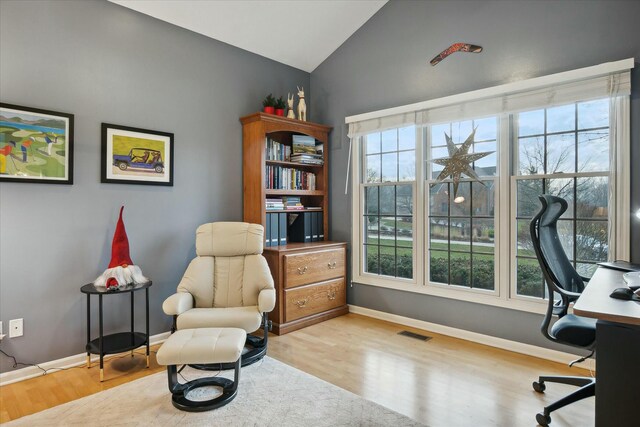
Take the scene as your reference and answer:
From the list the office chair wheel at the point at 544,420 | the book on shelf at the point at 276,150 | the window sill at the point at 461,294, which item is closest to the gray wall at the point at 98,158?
the book on shelf at the point at 276,150

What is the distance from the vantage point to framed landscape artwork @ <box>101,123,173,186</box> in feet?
9.87

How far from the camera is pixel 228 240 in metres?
3.15

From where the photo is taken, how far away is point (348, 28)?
4.12 metres

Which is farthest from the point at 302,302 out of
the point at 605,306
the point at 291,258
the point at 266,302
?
the point at 605,306

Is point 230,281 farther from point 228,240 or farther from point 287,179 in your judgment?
point 287,179

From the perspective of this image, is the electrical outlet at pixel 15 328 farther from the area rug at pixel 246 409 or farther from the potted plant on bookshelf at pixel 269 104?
the potted plant on bookshelf at pixel 269 104

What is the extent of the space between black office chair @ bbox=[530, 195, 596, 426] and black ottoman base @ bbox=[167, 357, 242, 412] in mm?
1740

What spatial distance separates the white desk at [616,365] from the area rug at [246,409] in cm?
90

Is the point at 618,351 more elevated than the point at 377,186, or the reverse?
the point at 377,186

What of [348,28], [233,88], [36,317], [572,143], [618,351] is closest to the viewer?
[618,351]

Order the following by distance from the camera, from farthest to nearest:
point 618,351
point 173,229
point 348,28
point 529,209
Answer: point 348,28
point 173,229
point 529,209
point 618,351

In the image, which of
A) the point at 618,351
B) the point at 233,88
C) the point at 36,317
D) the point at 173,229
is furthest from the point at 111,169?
the point at 618,351

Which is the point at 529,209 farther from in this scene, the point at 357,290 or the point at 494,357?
the point at 357,290

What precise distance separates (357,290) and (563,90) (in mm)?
2673
